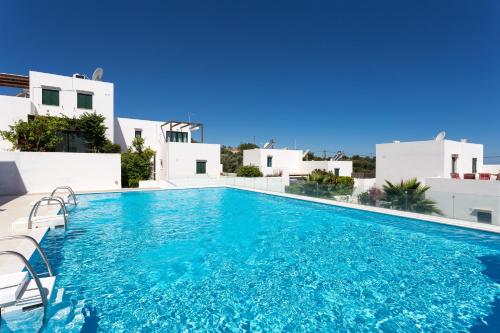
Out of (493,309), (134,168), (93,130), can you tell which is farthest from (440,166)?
(93,130)

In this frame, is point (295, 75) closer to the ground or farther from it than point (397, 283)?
farther from it

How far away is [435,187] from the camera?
Result: 16641 millimetres

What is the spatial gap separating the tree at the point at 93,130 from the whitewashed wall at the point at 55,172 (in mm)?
4530

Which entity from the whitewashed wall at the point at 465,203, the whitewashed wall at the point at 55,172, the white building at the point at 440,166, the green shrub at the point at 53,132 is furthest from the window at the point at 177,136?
the whitewashed wall at the point at 465,203

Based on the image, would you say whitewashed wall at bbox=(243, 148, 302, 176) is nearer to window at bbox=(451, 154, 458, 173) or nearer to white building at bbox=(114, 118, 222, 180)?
white building at bbox=(114, 118, 222, 180)

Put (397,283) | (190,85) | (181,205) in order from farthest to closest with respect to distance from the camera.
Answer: (190,85) < (181,205) < (397,283)

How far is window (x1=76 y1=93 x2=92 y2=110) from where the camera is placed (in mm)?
21984

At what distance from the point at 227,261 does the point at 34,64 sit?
24615mm

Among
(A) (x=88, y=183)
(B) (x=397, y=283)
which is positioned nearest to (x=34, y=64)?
(A) (x=88, y=183)

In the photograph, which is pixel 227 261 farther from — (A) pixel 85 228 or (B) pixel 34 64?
(B) pixel 34 64

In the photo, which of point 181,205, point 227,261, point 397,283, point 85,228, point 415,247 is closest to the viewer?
point 397,283

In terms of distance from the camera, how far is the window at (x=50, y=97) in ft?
67.8

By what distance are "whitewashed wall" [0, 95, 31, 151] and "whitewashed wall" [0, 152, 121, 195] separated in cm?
512

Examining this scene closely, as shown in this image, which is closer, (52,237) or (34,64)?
(52,237)
